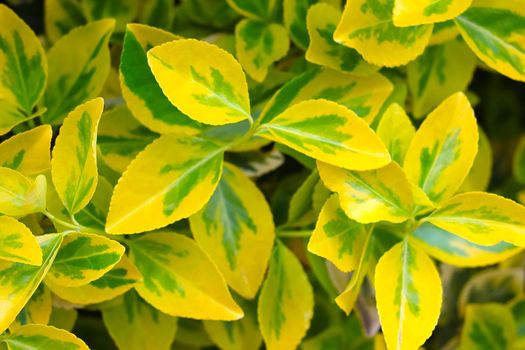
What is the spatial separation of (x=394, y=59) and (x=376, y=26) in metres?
0.03

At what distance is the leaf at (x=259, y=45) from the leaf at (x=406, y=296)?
0.56 feet

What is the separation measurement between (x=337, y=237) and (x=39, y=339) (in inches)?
8.0

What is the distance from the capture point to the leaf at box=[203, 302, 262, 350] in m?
0.61

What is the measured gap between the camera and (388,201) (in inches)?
19.6

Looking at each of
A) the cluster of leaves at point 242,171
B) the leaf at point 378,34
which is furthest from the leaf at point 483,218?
the leaf at point 378,34

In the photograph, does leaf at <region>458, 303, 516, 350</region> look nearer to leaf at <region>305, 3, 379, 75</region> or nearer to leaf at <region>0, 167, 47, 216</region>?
leaf at <region>305, 3, 379, 75</region>

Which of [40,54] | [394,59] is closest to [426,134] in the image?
[394,59]

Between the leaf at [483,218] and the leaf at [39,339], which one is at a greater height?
the leaf at [483,218]

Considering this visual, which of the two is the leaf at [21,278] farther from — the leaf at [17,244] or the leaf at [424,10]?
the leaf at [424,10]

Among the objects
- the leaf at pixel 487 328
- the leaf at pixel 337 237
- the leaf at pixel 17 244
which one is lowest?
the leaf at pixel 487 328

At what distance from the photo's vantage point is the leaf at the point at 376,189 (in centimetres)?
49

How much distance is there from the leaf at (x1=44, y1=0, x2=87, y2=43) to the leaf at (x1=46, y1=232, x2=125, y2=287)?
0.81 ft

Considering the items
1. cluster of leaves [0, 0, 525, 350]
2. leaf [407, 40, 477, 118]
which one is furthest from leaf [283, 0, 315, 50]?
leaf [407, 40, 477, 118]

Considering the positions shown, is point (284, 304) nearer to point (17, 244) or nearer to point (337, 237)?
point (337, 237)
